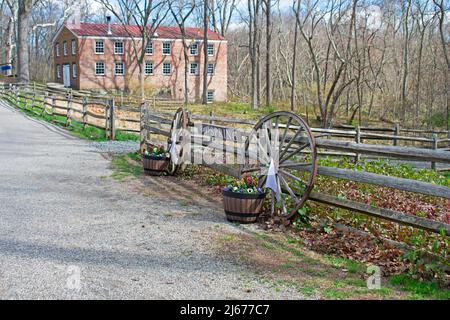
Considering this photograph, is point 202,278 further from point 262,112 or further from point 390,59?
point 390,59

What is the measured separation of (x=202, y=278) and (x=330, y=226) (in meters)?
2.25

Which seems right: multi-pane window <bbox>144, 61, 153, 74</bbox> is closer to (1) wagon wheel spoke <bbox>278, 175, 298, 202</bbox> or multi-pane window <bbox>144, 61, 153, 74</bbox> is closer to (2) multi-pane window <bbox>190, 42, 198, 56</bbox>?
(2) multi-pane window <bbox>190, 42, 198, 56</bbox>

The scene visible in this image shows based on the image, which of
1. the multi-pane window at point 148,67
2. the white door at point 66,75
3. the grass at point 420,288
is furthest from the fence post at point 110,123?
the white door at point 66,75

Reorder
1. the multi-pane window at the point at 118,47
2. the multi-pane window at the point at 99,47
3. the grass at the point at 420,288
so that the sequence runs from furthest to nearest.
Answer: the multi-pane window at the point at 118,47 < the multi-pane window at the point at 99,47 < the grass at the point at 420,288

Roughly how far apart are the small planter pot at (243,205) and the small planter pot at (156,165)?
379 cm

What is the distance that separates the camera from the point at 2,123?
→ 2111 centimetres

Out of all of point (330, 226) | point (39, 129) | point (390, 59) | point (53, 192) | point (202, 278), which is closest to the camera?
point (202, 278)

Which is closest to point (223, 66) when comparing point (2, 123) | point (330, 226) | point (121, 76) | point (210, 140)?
point (121, 76)

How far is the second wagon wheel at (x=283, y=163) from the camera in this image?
22.6 feet

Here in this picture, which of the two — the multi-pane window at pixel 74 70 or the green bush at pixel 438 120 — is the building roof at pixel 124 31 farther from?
the green bush at pixel 438 120

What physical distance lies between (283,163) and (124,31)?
144 ft

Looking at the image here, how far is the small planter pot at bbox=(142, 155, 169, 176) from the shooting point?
1071cm

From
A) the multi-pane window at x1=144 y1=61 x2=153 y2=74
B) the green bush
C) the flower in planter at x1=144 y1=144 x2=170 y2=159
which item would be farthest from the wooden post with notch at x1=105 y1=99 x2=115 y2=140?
the multi-pane window at x1=144 y1=61 x2=153 y2=74

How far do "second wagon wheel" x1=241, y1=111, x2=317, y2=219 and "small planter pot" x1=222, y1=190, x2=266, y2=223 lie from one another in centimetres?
30
